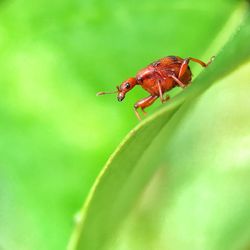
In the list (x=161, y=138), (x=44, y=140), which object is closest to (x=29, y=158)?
(x=44, y=140)

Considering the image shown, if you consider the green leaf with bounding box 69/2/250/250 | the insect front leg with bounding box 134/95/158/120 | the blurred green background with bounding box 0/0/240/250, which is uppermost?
the blurred green background with bounding box 0/0/240/250

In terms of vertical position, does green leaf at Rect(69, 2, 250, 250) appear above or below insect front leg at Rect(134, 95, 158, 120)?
below

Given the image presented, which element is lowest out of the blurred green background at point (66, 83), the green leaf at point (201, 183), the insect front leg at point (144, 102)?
Answer: the green leaf at point (201, 183)

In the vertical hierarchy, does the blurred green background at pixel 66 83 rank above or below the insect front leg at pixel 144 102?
above

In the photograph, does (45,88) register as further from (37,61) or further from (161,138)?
(161,138)

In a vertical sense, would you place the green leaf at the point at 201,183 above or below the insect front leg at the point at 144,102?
below

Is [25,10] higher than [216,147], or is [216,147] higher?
[25,10]
